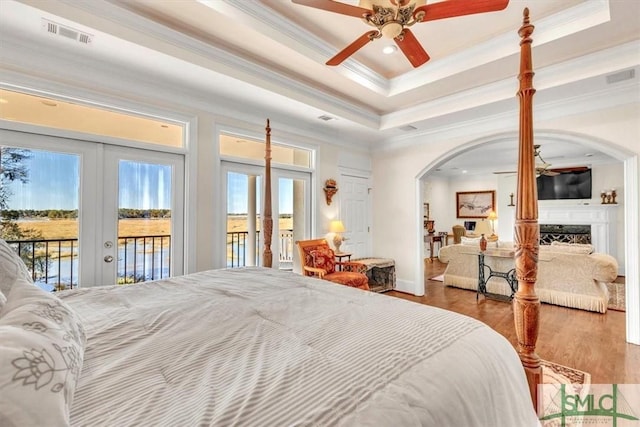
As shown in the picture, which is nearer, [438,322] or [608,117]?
[438,322]

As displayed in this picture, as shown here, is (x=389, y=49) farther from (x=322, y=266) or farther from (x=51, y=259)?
(x=51, y=259)

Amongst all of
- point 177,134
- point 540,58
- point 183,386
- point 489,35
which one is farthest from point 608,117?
point 177,134

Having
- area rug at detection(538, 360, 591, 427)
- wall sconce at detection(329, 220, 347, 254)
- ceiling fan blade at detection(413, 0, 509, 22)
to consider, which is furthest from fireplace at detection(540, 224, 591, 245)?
ceiling fan blade at detection(413, 0, 509, 22)

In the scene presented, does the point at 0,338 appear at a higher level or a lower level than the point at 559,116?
lower

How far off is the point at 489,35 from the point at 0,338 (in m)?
3.80

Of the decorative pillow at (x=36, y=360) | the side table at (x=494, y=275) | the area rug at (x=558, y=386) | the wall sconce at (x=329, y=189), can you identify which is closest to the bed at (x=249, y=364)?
the decorative pillow at (x=36, y=360)

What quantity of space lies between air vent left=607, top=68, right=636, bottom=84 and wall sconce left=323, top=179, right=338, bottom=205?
11.2ft

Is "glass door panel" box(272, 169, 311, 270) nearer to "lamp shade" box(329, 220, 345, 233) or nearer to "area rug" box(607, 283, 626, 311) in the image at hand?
"lamp shade" box(329, 220, 345, 233)

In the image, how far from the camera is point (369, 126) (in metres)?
4.45

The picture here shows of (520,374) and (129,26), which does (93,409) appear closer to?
(520,374)

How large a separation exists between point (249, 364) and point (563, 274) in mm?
5023

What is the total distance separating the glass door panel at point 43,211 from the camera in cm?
238

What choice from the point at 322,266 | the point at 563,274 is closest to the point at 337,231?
the point at 322,266

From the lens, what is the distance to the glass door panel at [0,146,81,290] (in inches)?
93.9
